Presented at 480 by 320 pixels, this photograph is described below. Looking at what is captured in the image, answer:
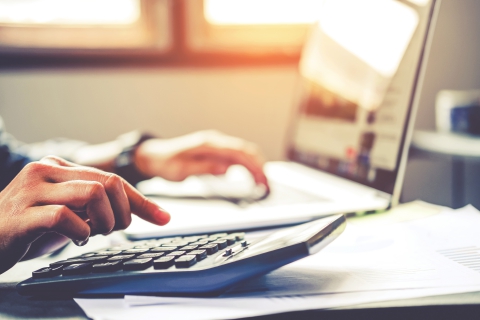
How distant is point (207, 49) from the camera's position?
4.95ft

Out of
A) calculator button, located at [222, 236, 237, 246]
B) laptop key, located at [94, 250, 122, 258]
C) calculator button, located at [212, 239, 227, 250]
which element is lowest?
laptop key, located at [94, 250, 122, 258]

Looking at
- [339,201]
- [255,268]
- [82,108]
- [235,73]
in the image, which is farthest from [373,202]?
[82,108]

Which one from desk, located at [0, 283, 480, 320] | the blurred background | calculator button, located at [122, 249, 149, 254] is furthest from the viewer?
the blurred background

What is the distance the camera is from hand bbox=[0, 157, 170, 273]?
0.39m

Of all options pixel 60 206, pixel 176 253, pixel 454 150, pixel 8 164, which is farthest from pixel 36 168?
pixel 454 150

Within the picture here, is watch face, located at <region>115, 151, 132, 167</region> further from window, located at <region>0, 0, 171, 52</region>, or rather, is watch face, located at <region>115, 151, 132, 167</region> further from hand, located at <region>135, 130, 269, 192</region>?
window, located at <region>0, 0, 171, 52</region>

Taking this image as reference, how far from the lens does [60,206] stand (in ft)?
1.28

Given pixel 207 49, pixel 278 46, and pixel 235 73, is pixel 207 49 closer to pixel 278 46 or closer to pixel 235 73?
pixel 235 73

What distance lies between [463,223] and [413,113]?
0.19m

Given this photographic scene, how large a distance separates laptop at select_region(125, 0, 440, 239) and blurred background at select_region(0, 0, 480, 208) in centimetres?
50

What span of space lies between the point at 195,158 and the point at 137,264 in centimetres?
58

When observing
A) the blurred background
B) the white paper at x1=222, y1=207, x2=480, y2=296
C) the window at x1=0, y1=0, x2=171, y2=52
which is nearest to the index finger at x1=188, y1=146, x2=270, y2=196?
the white paper at x1=222, y1=207, x2=480, y2=296

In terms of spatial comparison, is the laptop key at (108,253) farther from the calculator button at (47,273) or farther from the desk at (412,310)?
the desk at (412,310)

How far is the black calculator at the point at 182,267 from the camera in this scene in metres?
0.33
